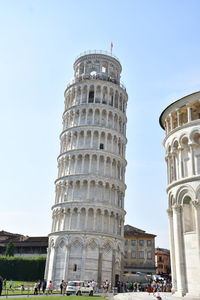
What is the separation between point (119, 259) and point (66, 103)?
27084 millimetres

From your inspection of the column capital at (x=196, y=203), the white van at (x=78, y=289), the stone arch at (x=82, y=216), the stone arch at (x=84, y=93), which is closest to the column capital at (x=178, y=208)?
the column capital at (x=196, y=203)

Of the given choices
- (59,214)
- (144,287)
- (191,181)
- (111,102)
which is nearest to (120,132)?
(111,102)

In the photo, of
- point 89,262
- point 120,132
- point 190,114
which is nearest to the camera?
point 190,114

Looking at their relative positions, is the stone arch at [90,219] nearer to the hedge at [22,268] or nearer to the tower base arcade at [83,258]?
the tower base arcade at [83,258]

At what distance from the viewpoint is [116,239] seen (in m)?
45.2

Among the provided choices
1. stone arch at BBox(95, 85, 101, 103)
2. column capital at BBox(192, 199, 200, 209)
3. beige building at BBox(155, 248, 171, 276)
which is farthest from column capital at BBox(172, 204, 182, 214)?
beige building at BBox(155, 248, 171, 276)

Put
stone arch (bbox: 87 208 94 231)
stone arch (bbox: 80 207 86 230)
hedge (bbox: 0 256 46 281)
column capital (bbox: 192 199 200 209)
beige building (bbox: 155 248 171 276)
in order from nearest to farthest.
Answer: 1. column capital (bbox: 192 199 200 209)
2. stone arch (bbox: 87 208 94 231)
3. stone arch (bbox: 80 207 86 230)
4. hedge (bbox: 0 256 46 281)
5. beige building (bbox: 155 248 171 276)

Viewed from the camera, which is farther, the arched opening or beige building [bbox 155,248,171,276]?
beige building [bbox 155,248,171,276]

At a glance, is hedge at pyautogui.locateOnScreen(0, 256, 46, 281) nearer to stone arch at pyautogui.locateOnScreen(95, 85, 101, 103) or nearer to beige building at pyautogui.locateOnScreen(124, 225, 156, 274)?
stone arch at pyautogui.locateOnScreen(95, 85, 101, 103)

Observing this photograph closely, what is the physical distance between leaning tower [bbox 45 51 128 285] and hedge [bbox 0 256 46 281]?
883cm

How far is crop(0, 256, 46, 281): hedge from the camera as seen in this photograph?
175 ft

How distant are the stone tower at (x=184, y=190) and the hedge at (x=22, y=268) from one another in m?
33.2

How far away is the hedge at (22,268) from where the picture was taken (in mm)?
53375

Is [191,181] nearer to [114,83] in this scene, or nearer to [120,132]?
[120,132]
